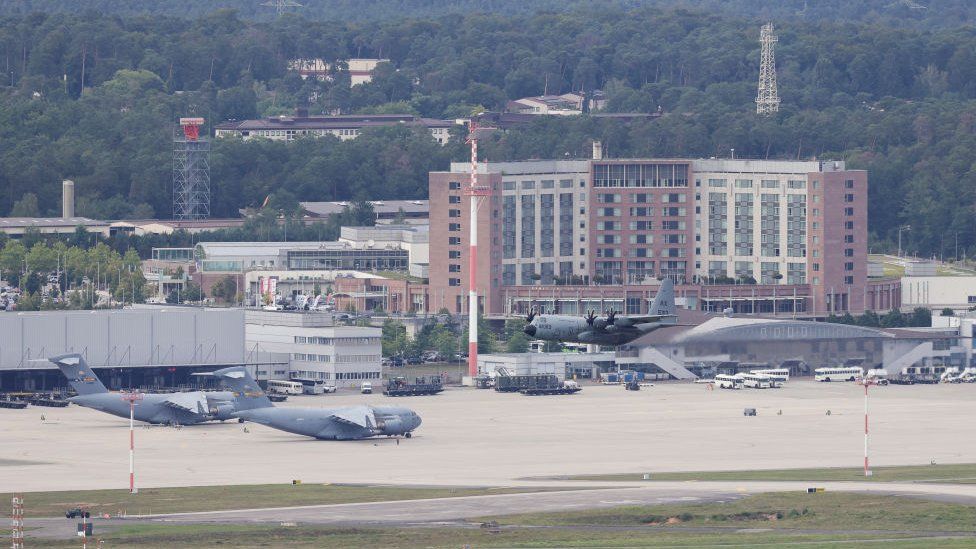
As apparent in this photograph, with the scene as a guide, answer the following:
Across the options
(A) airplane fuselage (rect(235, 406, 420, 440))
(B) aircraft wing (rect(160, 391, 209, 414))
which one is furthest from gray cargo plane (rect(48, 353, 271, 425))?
(A) airplane fuselage (rect(235, 406, 420, 440))

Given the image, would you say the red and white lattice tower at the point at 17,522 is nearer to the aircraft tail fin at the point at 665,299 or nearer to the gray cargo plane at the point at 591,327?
the gray cargo plane at the point at 591,327

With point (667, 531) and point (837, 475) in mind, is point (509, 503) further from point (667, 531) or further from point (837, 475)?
point (837, 475)

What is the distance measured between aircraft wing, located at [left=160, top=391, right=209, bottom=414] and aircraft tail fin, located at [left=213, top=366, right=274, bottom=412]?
2159 millimetres

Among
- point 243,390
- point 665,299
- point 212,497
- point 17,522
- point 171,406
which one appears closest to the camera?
point 17,522

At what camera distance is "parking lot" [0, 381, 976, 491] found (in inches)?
6398

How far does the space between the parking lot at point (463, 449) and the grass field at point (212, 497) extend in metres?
4.13

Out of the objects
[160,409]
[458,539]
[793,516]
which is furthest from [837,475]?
[160,409]

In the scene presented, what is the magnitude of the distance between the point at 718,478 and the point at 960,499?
18.4m

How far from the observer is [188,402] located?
634 feet

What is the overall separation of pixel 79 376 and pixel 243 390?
12242mm

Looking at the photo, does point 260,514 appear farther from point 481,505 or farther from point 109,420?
point 109,420

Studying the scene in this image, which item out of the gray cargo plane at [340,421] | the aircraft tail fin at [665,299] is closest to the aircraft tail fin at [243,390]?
the gray cargo plane at [340,421]

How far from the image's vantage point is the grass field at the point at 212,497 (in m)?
144

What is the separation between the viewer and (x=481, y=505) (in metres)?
144
